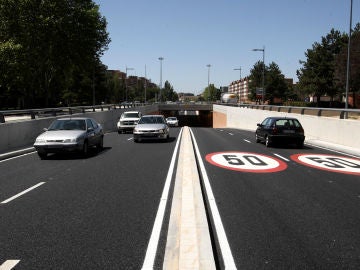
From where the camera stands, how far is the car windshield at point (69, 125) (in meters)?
14.4

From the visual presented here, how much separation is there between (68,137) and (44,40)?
130ft

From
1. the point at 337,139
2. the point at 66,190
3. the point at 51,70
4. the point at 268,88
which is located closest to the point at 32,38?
the point at 51,70

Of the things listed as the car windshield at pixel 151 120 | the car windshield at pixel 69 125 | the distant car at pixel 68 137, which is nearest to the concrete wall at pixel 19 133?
the car windshield at pixel 69 125

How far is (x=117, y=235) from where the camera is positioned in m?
5.27

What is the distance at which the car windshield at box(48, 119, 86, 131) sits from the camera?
569 inches

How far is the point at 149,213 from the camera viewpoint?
6.36 metres

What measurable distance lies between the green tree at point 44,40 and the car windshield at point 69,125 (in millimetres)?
31972

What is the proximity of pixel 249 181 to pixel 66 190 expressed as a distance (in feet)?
14.2

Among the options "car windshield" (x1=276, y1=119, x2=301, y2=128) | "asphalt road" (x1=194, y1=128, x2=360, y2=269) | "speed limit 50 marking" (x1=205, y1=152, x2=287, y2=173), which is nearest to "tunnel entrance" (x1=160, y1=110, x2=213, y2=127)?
"car windshield" (x1=276, y1=119, x2=301, y2=128)

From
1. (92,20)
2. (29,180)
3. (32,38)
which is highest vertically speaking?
(92,20)

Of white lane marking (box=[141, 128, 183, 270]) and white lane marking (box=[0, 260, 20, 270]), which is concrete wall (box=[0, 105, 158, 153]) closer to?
white lane marking (box=[141, 128, 183, 270])

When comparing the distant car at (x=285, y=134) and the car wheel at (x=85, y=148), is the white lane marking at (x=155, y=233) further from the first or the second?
the distant car at (x=285, y=134)

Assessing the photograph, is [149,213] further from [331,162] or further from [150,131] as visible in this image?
[150,131]

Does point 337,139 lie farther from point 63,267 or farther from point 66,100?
point 66,100
